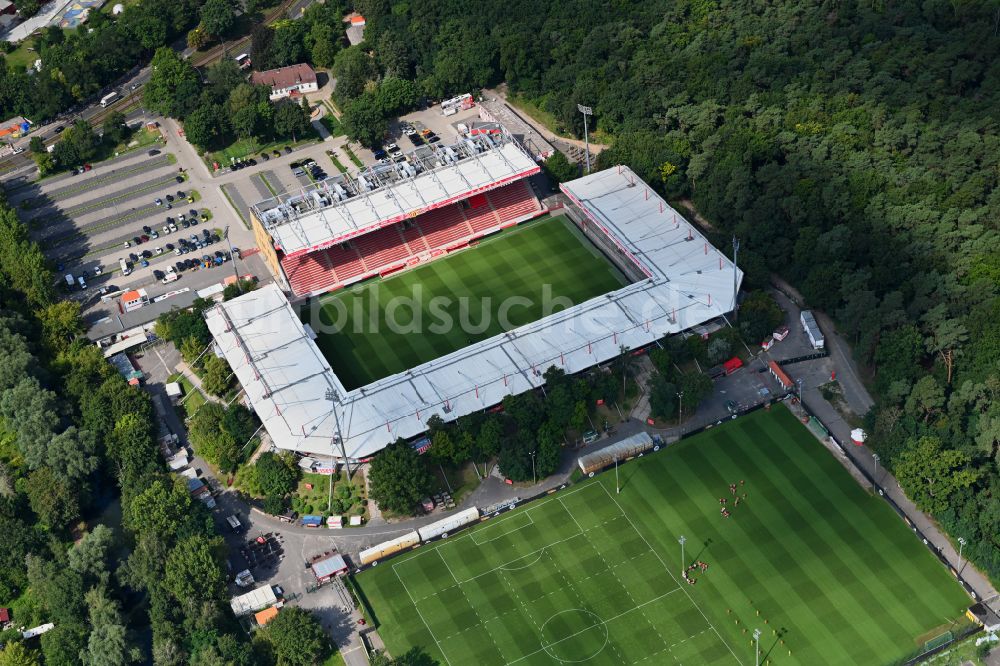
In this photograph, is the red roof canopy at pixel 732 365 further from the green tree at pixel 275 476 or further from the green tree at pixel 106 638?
the green tree at pixel 106 638

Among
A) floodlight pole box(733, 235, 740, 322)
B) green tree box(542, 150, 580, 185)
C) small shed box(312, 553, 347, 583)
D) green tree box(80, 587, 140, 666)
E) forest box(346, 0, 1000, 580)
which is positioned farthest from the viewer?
green tree box(542, 150, 580, 185)

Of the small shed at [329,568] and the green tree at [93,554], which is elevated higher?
the green tree at [93,554]

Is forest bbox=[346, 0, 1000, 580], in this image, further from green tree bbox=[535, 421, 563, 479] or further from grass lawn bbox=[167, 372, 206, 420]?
grass lawn bbox=[167, 372, 206, 420]

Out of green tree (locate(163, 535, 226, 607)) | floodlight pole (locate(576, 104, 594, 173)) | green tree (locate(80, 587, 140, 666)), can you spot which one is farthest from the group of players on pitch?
floodlight pole (locate(576, 104, 594, 173))

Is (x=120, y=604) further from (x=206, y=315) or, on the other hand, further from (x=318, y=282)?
(x=318, y=282)

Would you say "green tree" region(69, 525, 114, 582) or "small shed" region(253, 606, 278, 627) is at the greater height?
"green tree" region(69, 525, 114, 582)

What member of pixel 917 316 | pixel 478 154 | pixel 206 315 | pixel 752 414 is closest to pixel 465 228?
pixel 478 154

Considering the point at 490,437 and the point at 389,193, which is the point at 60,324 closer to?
the point at 389,193

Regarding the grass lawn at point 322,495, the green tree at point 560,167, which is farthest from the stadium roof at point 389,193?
the grass lawn at point 322,495
